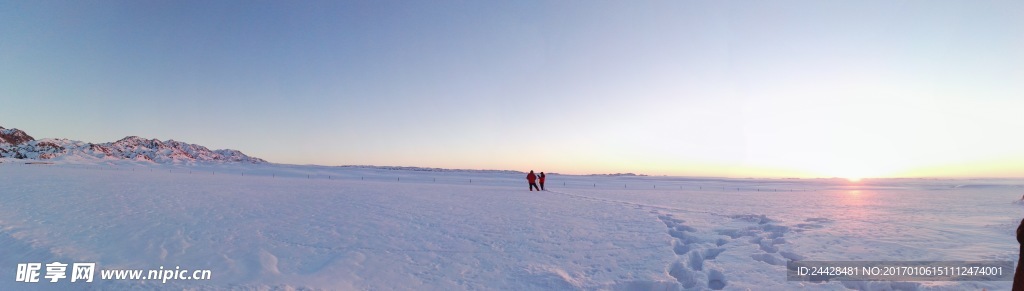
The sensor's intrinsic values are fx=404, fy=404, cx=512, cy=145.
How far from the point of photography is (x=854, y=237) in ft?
35.6

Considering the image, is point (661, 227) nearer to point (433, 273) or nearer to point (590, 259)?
point (590, 259)

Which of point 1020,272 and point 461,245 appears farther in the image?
point 461,245

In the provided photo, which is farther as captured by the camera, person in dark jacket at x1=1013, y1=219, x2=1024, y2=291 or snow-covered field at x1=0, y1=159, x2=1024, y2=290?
snow-covered field at x1=0, y1=159, x2=1024, y2=290

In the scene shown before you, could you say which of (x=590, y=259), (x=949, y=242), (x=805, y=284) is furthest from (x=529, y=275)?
(x=949, y=242)

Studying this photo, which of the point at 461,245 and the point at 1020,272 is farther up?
the point at 1020,272

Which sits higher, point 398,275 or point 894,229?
point 894,229

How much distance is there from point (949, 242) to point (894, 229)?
7.95 feet

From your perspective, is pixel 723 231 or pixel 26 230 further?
pixel 723 231

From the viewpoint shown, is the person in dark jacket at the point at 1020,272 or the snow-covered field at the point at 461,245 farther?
the snow-covered field at the point at 461,245

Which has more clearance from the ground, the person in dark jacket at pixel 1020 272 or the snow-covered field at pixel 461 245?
the person in dark jacket at pixel 1020 272

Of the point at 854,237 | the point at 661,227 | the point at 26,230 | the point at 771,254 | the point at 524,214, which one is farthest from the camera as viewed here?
the point at 524,214

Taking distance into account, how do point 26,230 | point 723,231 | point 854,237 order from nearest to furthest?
point 854,237 → point 26,230 → point 723,231

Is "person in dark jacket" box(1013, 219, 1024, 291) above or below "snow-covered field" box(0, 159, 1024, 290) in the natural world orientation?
above

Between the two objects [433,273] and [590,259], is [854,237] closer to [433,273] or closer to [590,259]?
[590,259]
